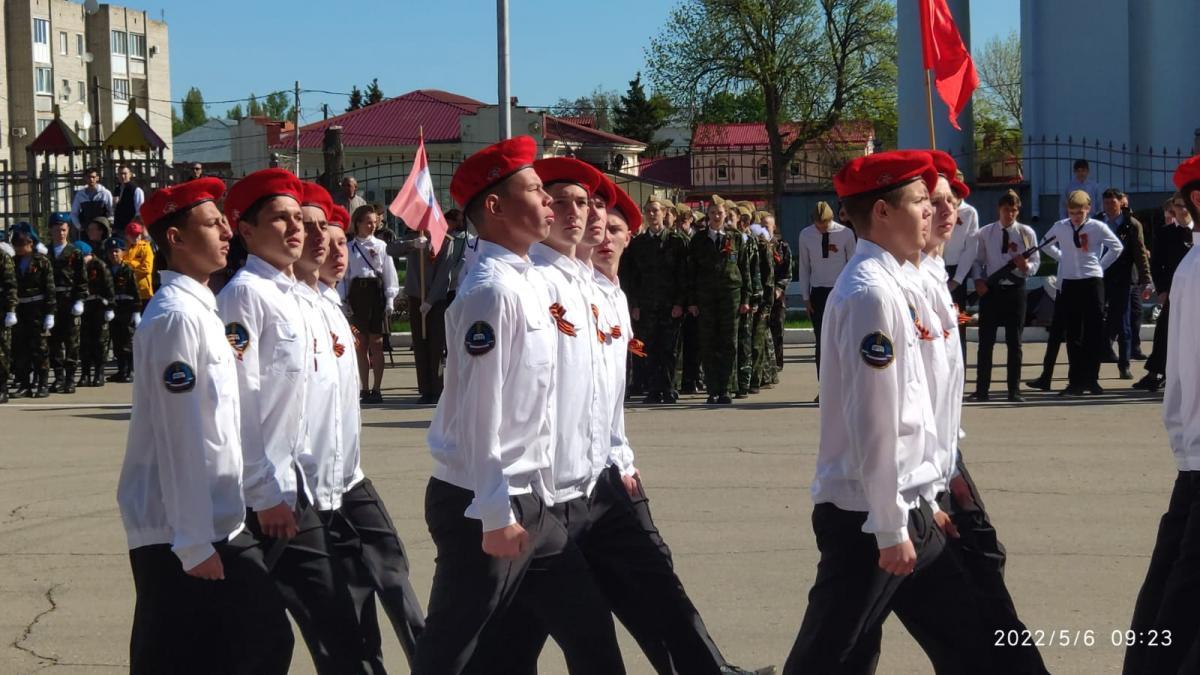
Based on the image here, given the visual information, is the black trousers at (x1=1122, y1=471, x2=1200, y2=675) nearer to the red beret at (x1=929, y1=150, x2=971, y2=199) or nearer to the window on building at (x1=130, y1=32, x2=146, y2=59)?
the red beret at (x1=929, y1=150, x2=971, y2=199)

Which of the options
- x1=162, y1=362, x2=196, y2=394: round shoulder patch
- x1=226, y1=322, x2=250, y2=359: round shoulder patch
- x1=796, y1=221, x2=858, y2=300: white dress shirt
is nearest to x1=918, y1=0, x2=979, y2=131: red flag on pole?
x1=796, y1=221, x2=858, y2=300: white dress shirt

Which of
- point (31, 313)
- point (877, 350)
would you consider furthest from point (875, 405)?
point (31, 313)

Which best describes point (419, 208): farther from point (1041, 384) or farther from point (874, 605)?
point (874, 605)

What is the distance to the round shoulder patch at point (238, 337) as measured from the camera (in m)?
5.35

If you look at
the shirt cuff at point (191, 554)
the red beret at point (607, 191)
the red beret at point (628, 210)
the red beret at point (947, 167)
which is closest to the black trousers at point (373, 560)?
the shirt cuff at point (191, 554)

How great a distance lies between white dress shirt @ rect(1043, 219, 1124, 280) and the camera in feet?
49.9

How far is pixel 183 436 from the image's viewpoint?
464 cm

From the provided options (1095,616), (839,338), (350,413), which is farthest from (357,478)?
(1095,616)

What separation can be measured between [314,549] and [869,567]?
5.93 ft

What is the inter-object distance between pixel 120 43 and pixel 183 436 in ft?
381

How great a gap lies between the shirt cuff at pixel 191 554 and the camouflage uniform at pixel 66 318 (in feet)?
46.6

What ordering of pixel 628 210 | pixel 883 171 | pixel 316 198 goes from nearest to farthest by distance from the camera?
pixel 883 171
pixel 316 198
pixel 628 210

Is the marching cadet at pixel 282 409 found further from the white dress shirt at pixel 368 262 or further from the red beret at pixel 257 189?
the white dress shirt at pixel 368 262

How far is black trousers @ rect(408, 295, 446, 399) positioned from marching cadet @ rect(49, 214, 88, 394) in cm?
417
